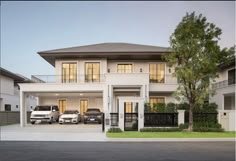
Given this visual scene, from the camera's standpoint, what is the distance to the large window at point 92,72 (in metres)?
28.8

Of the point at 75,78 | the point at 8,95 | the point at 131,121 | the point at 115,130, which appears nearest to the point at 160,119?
the point at 131,121

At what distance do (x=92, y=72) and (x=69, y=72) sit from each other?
262 centimetres

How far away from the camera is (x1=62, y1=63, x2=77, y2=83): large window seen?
1142 inches

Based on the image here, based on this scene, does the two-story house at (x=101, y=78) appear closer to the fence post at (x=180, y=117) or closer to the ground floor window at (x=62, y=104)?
the ground floor window at (x=62, y=104)

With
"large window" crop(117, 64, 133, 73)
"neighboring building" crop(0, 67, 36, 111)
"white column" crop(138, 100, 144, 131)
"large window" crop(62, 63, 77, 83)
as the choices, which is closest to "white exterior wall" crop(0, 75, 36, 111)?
"neighboring building" crop(0, 67, 36, 111)

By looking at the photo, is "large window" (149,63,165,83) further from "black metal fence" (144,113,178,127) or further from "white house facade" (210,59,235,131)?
"black metal fence" (144,113,178,127)

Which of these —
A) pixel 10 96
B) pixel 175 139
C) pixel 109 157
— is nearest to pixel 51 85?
pixel 10 96

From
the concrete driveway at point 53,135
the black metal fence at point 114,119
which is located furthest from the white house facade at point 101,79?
the concrete driveway at point 53,135

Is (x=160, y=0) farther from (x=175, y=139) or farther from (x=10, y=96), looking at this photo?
(x=10, y=96)

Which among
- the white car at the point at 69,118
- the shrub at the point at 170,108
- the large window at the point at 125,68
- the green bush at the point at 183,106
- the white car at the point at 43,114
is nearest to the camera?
the shrub at the point at 170,108

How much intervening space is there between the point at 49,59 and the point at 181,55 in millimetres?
16384

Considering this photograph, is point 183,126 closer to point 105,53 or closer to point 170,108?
point 170,108

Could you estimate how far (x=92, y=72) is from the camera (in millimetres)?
29016

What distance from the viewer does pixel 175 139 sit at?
15.9m
